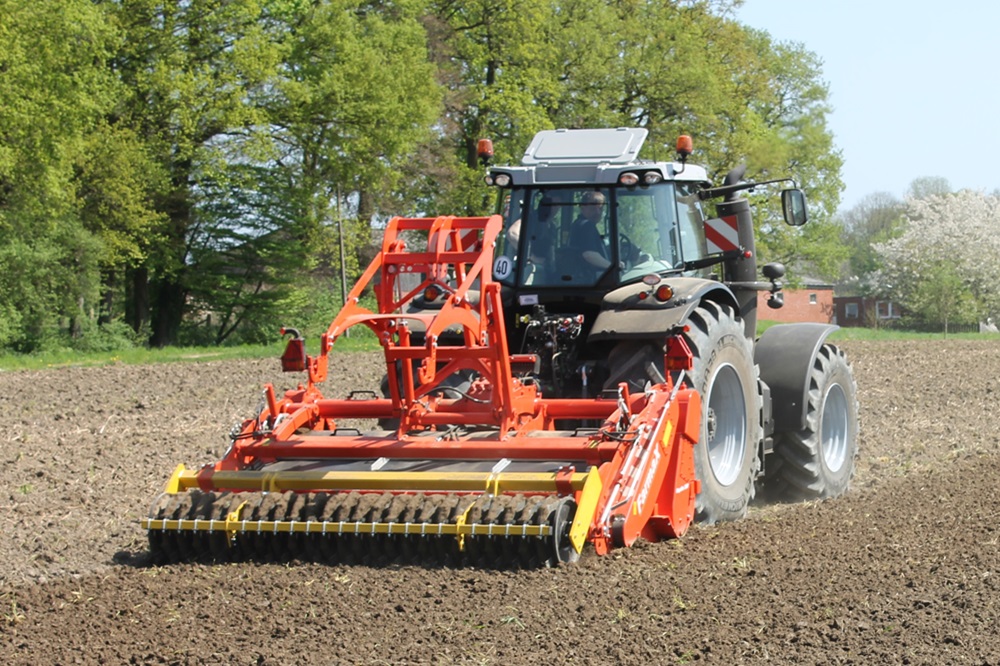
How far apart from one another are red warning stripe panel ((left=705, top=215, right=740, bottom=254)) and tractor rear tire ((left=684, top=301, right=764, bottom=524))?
32.6 inches

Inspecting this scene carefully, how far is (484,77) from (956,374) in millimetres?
17729

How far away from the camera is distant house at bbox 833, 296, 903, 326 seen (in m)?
64.5

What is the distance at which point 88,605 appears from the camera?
5973mm

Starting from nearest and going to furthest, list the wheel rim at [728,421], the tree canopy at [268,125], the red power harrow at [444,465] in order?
the red power harrow at [444,465], the wheel rim at [728,421], the tree canopy at [268,125]

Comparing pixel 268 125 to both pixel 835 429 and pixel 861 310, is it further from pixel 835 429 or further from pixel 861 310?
pixel 861 310

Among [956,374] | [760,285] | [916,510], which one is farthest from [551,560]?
[956,374]

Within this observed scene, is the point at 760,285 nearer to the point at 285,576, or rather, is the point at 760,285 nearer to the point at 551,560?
the point at 551,560

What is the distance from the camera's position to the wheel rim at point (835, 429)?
9562mm

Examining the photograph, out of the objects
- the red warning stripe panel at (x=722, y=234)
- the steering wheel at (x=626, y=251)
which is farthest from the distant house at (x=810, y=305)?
the steering wheel at (x=626, y=251)

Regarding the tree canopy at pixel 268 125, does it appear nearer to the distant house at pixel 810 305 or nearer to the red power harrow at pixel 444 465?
the red power harrow at pixel 444 465

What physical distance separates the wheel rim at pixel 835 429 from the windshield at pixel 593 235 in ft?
5.73

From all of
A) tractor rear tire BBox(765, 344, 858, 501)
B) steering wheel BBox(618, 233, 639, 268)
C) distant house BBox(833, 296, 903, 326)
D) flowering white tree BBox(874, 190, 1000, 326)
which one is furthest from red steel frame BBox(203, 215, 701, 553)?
distant house BBox(833, 296, 903, 326)

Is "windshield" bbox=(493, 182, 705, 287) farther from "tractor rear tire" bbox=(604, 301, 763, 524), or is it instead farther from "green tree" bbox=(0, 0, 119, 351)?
"green tree" bbox=(0, 0, 119, 351)

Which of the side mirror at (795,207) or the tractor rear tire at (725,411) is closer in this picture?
the tractor rear tire at (725,411)
